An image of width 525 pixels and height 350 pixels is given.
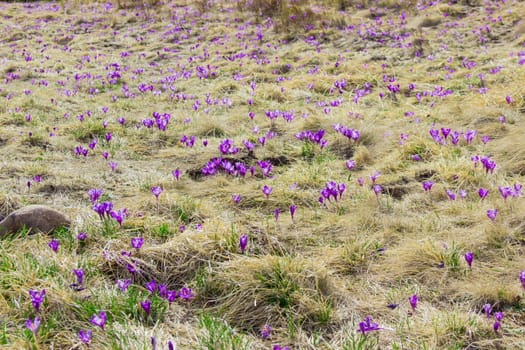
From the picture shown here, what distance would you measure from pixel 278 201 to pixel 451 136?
2332mm

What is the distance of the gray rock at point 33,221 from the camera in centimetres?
348

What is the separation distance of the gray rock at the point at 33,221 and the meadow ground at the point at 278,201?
0.34 ft

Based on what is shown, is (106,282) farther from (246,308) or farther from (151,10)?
(151,10)

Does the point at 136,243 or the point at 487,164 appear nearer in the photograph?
the point at 136,243

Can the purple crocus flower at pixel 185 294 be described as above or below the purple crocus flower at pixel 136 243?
below

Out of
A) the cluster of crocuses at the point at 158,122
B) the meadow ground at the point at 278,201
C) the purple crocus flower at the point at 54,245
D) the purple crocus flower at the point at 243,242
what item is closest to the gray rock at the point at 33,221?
the meadow ground at the point at 278,201

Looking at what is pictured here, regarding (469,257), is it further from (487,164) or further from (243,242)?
(487,164)

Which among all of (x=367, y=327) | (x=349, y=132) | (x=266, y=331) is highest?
(x=349, y=132)

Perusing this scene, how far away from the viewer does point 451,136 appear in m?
5.13

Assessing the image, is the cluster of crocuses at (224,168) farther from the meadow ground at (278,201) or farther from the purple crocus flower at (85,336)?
the purple crocus flower at (85,336)

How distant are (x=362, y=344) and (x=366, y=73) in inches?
280

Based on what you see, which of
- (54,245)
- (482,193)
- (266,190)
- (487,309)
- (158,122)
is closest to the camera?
(487,309)

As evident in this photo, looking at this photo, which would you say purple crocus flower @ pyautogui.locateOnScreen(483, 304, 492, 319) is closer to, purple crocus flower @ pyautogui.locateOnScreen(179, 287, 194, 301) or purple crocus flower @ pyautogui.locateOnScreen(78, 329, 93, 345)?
purple crocus flower @ pyautogui.locateOnScreen(179, 287, 194, 301)

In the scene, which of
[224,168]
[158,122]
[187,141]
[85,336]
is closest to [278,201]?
[224,168]
